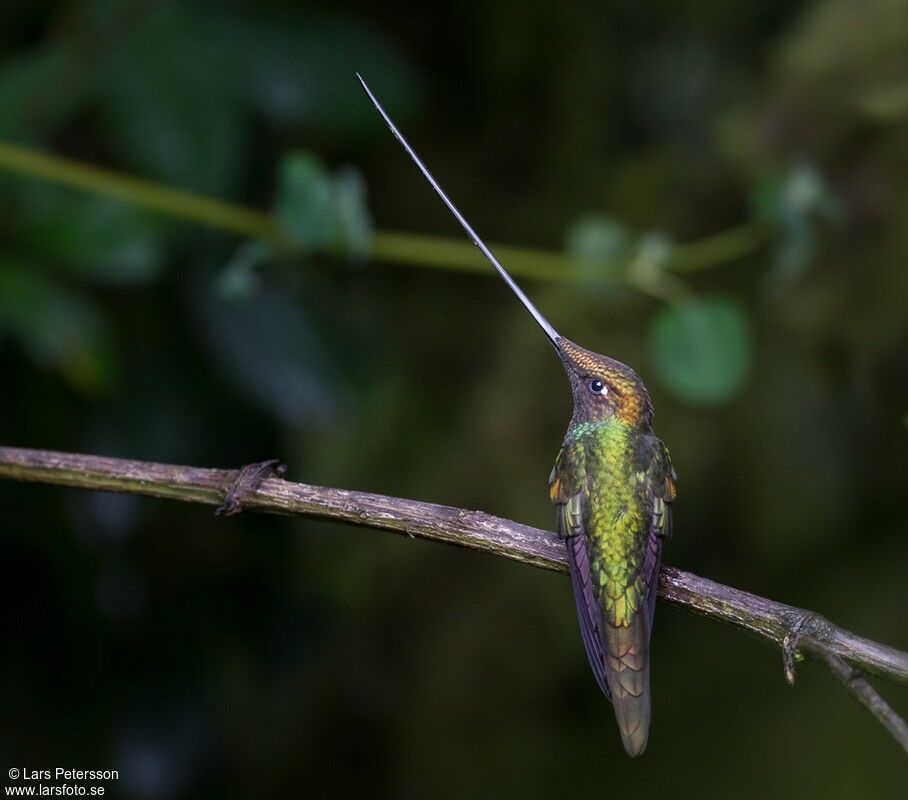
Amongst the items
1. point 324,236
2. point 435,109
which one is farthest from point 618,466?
point 435,109

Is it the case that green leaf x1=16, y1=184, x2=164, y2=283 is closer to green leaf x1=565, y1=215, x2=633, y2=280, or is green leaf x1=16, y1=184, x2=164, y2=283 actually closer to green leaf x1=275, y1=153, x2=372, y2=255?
green leaf x1=275, y1=153, x2=372, y2=255

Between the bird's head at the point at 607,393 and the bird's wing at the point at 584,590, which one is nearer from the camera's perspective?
the bird's wing at the point at 584,590

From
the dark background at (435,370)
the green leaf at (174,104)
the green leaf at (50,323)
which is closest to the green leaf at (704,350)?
the dark background at (435,370)

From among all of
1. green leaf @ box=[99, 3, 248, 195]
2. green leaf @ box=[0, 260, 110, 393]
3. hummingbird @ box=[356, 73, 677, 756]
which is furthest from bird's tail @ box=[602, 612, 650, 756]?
green leaf @ box=[99, 3, 248, 195]

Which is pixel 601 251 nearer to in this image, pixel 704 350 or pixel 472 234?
pixel 704 350

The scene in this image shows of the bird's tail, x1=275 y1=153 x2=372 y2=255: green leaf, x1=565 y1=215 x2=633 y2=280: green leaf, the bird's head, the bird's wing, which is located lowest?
the bird's tail

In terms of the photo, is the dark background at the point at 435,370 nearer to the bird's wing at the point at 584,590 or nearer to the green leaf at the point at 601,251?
the green leaf at the point at 601,251
